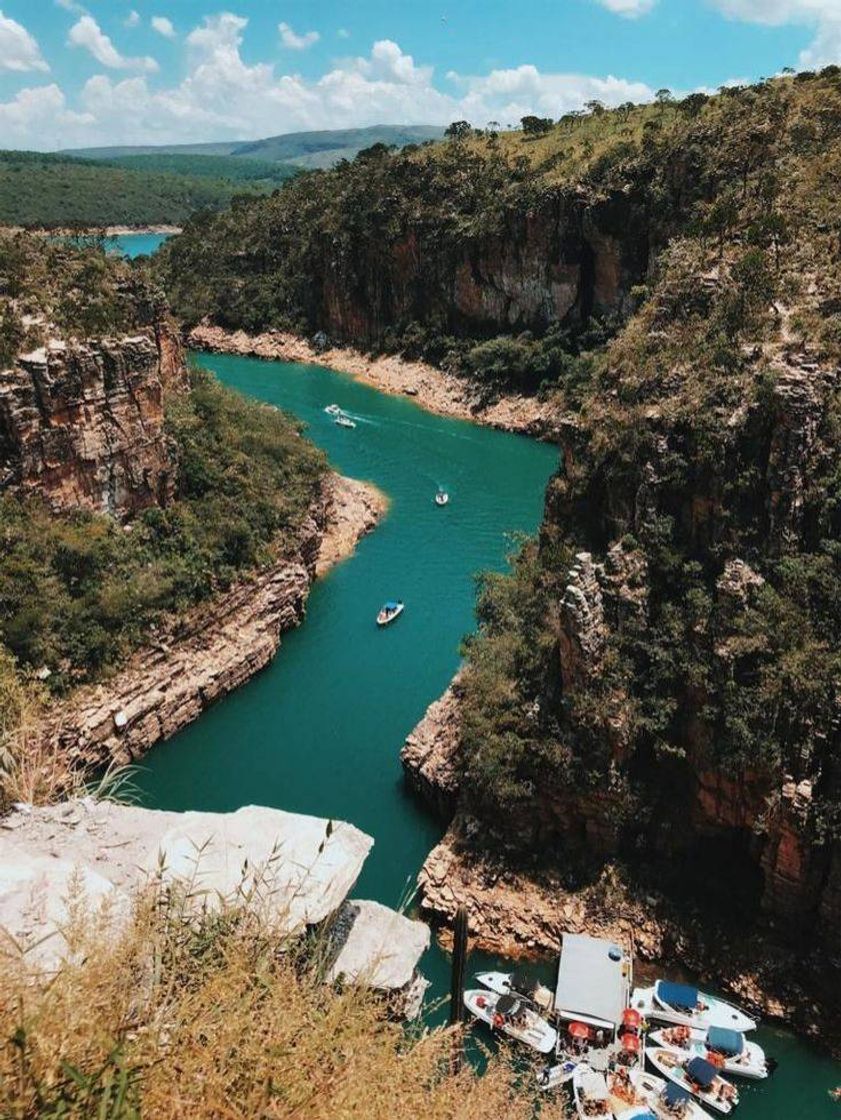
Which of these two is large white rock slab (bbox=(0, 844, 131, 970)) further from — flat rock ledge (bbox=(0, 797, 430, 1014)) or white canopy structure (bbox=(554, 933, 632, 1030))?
white canopy structure (bbox=(554, 933, 632, 1030))

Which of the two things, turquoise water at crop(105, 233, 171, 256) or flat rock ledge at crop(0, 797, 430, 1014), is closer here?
flat rock ledge at crop(0, 797, 430, 1014)

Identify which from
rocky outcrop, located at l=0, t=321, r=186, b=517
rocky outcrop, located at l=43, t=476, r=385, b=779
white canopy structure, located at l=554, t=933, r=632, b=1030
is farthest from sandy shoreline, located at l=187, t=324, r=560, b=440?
white canopy structure, located at l=554, t=933, r=632, b=1030

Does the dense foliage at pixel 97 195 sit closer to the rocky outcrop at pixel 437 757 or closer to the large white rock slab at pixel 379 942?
the rocky outcrop at pixel 437 757

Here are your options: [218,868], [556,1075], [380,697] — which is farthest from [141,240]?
[218,868]

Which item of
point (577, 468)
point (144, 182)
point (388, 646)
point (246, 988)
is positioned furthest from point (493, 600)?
point (144, 182)

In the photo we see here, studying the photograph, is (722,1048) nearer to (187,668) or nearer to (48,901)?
(48,901)

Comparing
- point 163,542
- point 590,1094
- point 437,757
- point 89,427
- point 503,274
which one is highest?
point 503,274
